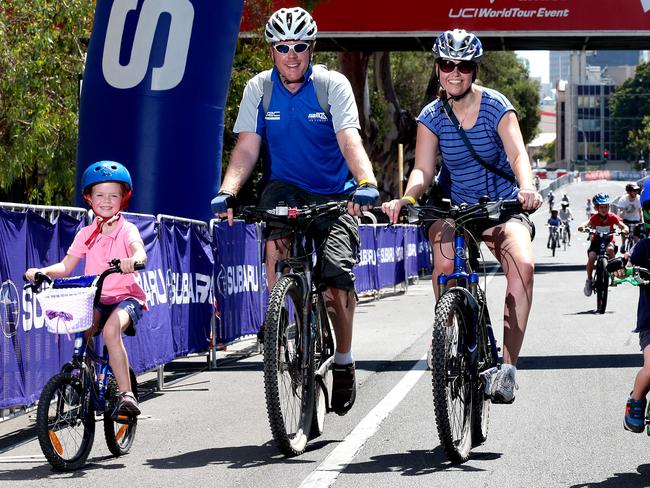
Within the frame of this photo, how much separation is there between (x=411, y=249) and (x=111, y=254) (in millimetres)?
25098

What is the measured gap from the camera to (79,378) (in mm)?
7312

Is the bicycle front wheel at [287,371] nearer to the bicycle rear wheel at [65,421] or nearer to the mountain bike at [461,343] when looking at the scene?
the mountain bike at [461,343]

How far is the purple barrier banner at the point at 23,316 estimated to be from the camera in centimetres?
829

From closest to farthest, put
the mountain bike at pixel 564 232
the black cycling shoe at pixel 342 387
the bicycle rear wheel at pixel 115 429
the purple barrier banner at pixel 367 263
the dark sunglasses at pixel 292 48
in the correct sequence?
the bicycle rear wheel at pixel 115 429
the dark sunglasses at pixel 292 48
the black cycling shoe at pixel 342 387
the purple barrier banner at pixel 367 263
the mountain bike at pixel 564 232

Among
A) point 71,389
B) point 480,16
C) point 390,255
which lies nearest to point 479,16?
point 480,16

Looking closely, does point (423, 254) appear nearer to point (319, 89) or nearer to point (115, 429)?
point (319, 89)

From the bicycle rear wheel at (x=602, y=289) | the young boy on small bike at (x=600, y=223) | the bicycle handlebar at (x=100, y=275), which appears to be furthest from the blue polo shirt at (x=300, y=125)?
the young boy on small bike at (x=600, y=223)

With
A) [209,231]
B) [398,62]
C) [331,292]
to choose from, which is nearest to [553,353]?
[209,231]

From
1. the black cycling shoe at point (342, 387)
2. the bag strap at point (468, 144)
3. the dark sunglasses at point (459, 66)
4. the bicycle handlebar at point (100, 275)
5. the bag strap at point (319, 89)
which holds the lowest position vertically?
the black cycling shoe at point (342, 387)

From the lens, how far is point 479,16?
32.0 metres

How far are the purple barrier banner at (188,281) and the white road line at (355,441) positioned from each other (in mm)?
2002

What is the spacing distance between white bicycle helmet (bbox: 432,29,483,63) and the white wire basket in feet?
7.39

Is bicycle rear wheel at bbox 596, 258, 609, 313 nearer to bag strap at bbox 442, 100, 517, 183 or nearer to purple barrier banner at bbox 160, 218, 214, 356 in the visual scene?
purple barrier banner at bbox 160, 218, 214, 356

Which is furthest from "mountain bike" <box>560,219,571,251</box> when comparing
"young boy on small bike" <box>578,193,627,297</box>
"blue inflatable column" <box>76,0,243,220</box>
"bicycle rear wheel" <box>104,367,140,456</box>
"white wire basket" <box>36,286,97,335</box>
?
"white wire basket" <box>36,286,97,335</box>
